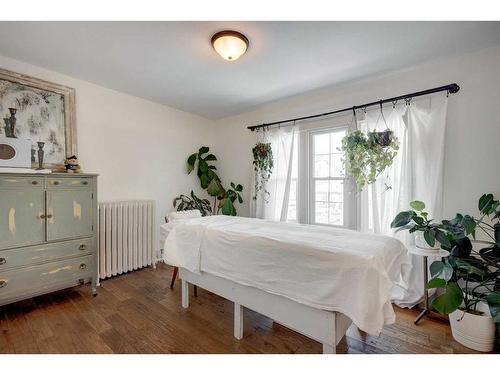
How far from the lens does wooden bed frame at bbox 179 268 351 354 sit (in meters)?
1.34

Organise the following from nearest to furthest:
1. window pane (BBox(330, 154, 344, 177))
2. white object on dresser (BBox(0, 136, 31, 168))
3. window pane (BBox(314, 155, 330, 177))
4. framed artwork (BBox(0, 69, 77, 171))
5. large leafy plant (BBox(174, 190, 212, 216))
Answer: white object on dresser (BBox(0, 136, 31, 168)), framed artwork (BBox(0, 69, 77, 171)), window pane (BBox(330, 154, 344, 177)), window pane (BBox(314, 155, 330, 177)), large leafy plant (BBox(174, 190, 212, 216))

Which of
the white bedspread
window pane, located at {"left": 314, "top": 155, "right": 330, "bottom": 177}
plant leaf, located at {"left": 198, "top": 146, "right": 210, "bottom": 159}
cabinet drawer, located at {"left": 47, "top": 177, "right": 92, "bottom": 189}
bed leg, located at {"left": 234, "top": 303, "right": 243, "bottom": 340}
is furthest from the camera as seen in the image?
plant leaf, located at {"left": 198, "top": 146, "right": 210, "bottom": 159}

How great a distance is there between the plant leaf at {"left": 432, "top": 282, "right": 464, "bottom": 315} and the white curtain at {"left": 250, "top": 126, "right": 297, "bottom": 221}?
1956 mm

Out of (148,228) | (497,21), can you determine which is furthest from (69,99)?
(497,21)

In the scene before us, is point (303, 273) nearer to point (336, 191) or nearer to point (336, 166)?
point (336, 191)

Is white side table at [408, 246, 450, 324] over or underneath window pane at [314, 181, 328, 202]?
underneath

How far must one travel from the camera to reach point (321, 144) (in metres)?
3.11

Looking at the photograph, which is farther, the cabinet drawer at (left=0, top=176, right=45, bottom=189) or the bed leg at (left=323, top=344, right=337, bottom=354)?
the cabinet drawer at (left=0, top=176, right=45, bottom=189)

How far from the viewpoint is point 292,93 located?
10.2 feet

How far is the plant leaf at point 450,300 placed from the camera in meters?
1.54

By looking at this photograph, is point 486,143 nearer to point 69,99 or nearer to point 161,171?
point 161,171

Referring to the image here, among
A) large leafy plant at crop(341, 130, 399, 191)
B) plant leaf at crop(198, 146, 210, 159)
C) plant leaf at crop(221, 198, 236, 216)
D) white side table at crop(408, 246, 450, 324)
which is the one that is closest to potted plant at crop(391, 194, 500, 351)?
white side table at crop(408, 246, 450, 324)

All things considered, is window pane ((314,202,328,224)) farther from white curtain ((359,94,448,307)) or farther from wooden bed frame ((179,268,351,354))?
wooden bed frame ((179,268,351,354))

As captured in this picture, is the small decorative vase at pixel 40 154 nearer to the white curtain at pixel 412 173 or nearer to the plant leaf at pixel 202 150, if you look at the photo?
the plant leaf at pixel 202 150
